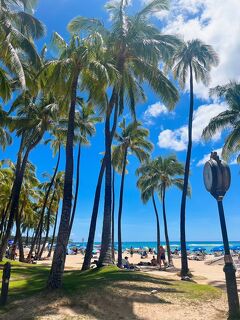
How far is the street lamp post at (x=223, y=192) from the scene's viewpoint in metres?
8.59

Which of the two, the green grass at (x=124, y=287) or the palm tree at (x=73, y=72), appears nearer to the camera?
the green grass at (x=124, y=287)

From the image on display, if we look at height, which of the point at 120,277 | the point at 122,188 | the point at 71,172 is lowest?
the point at 120,277

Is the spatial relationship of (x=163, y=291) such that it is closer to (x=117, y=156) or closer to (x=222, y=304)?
(x=222, y=304)

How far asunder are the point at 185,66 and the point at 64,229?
18.3 m

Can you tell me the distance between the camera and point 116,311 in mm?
10766

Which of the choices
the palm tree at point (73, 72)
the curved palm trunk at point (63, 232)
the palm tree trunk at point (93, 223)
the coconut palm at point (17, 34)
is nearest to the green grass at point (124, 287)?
the curved palm trunk at point (63, 232)

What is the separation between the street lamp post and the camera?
8.59 metres

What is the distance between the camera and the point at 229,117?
26.7 metres

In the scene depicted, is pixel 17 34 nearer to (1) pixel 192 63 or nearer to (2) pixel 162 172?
(1) pixel 192 63

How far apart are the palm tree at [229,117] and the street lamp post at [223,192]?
18096 mm

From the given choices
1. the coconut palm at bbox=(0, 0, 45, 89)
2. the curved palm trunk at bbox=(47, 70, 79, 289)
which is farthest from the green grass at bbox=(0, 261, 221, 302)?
the coconut palm at bbox=(0, 0, 45, 89)

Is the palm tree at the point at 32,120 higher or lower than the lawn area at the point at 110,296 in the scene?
higher

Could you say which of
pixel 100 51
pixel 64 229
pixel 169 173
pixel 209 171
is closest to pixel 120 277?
pixel 64 229

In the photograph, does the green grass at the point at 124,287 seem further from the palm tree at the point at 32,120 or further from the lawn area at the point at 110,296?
the palm tree at the point at 32,120
